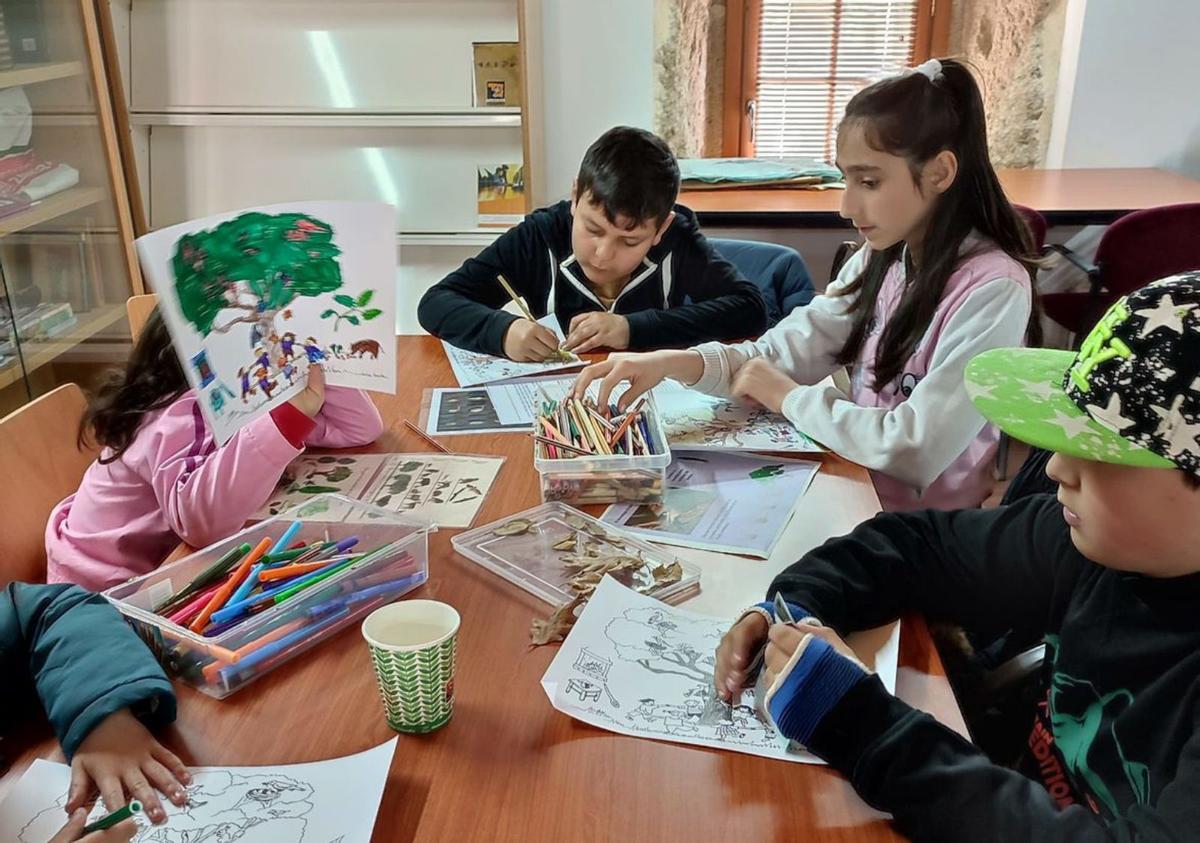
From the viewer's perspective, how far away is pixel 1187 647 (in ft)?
2.47

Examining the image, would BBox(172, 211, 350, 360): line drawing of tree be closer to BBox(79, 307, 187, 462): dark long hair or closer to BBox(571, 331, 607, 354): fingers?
BBox(79, 307, 187, 462): dark long hair

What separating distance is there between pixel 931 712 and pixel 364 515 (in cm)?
63

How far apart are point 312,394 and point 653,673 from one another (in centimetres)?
58

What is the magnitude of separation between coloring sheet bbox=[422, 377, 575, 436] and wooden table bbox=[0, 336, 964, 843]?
1.59 feet

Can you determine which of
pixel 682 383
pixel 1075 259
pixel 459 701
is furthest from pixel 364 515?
pixel 1075 259

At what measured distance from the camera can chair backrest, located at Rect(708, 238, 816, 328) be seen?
214 cm

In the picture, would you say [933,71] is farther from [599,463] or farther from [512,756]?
[512,756]

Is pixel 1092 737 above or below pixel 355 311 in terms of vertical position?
below

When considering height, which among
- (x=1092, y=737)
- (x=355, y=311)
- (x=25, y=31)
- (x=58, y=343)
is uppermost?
(x=25, y=31)

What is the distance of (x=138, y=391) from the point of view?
122cm

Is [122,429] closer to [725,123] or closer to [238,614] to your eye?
[238,614]

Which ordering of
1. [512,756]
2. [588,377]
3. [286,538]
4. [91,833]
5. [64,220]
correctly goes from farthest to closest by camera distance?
1. [64,220]
2. [588,377]
3. [286,538]
4. [512,756]
5. [91,833]

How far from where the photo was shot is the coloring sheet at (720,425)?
1.32 meters

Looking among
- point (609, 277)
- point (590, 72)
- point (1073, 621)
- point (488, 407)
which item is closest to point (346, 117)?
point (590, 72)
